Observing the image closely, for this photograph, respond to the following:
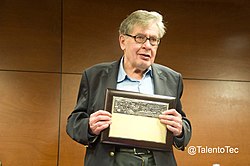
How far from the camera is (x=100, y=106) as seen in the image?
1.44 meters

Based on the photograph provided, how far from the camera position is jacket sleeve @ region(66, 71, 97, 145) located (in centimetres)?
137

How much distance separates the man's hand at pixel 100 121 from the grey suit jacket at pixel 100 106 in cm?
6

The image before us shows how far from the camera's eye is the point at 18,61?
284 cm

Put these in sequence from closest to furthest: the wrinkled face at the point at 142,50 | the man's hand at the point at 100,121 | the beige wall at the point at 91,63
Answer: the man's hand at the point at 100,121 < the wrinkled face at the point at 142,50 < the beige wall at the point at 91,63

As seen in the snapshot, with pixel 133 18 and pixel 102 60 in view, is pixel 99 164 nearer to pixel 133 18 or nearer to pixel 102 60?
pixel 133 18

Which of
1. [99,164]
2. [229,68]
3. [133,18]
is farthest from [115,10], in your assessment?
[99,164]

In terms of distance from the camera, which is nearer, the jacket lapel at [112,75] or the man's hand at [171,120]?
the man's hand at [171,120]

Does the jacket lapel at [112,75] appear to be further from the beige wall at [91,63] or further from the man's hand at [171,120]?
the beige wall at [91,63]

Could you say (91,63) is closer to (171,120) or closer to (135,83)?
(135,83)

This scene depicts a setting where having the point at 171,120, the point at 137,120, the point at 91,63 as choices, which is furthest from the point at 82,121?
the point at 91,63

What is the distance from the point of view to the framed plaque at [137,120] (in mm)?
1328

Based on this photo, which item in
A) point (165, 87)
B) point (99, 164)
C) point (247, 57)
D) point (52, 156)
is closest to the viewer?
point (99, 164)

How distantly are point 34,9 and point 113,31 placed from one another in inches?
26.7

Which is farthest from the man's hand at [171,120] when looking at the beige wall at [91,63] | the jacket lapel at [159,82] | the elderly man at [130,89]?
the beige wall at [91,63]
